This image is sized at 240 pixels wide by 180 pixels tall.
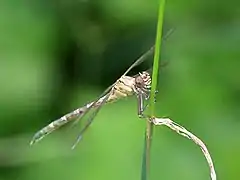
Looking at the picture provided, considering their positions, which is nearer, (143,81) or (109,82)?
(143,81)

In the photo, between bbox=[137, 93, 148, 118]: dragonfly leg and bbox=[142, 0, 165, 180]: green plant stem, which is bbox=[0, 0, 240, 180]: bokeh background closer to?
bbox=[137, 93, 148, 118]: dragonfly leg

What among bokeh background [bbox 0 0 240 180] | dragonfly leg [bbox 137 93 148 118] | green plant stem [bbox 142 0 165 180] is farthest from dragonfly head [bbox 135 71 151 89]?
bokeh background [bbox 0 0 240 180]

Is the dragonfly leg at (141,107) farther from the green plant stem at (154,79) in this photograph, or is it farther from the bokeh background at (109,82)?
the bokeh background at (109,82)

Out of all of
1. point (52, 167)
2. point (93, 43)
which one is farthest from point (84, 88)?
point (52, 167)

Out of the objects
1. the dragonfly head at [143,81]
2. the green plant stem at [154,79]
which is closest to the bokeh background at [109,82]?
the dragonfly head at [143,81]

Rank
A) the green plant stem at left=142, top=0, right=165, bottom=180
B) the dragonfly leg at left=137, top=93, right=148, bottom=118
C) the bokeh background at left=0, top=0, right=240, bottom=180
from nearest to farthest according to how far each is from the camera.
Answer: the green plant stem at left=142, top=0, right=165, bottom=180 < the dragonfly leg at left=137, top=93, right=148, bottom=118 < the bokeh background at left=0, top=0, right=240, bottom=180

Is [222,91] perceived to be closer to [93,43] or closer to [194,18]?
[194,18]

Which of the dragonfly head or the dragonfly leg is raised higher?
the dragonfly head

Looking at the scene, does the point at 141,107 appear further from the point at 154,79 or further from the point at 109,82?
the point at 109,82

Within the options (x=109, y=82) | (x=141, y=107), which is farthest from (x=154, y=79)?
(x=109, y=82)
